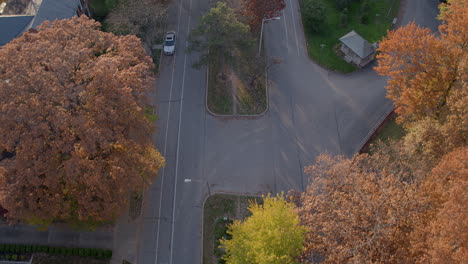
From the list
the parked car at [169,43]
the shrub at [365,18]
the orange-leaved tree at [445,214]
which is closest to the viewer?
the orange-leaved tree at [445,214]

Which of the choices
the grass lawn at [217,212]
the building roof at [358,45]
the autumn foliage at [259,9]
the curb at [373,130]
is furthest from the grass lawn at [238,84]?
the curb at [373,130]

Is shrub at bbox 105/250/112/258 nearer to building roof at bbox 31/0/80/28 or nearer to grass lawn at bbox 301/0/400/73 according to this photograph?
building roof at bbox 31/0/80/28

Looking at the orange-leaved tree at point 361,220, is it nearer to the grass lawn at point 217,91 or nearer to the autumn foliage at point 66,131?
the autumn foliage at point 66,131

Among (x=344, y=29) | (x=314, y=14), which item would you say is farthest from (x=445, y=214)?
(x=344, y=29)

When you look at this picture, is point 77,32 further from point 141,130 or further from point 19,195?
point 19,195

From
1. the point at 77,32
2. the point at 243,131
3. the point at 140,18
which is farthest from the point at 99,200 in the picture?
the point at 140,18

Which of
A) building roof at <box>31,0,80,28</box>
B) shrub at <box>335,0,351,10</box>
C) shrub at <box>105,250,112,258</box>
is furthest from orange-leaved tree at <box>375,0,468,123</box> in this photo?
building roof at <box>31,0,80,28</box>
